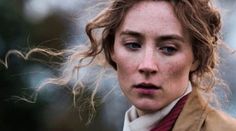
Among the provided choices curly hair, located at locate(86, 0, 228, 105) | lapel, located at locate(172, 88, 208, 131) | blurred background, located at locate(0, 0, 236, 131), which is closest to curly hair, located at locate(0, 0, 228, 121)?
curly hair, located at locate(86, 0, 228, 105)

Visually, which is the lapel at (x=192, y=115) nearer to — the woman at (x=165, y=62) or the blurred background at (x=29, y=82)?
the woman at (x=165, y=62)

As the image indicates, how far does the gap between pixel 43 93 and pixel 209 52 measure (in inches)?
371

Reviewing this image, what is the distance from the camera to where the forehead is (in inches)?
135

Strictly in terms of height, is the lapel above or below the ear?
below

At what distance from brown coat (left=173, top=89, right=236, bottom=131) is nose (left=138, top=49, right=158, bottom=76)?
20 centimetres

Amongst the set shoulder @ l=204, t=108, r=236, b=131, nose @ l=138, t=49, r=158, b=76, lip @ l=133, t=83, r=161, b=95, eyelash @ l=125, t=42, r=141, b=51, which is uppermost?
eyelash @ l=125, t=42, r=141, b=51

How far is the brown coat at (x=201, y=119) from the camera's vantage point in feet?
11.1

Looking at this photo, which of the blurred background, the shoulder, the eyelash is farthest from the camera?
the blurred background

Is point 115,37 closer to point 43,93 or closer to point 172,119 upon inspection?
point 172,119

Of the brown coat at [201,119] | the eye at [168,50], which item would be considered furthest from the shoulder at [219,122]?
the eye at [168,50]

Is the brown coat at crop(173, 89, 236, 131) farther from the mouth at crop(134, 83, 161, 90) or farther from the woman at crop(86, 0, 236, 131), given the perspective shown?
the mouth at crop(134, 83, 161, 90)

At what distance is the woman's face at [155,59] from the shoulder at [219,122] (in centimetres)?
14

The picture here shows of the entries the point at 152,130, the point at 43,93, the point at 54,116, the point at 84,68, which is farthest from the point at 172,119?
the point at 54,116

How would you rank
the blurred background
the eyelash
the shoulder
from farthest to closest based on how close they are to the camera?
the blurred background → the eyelash → the shoulder
